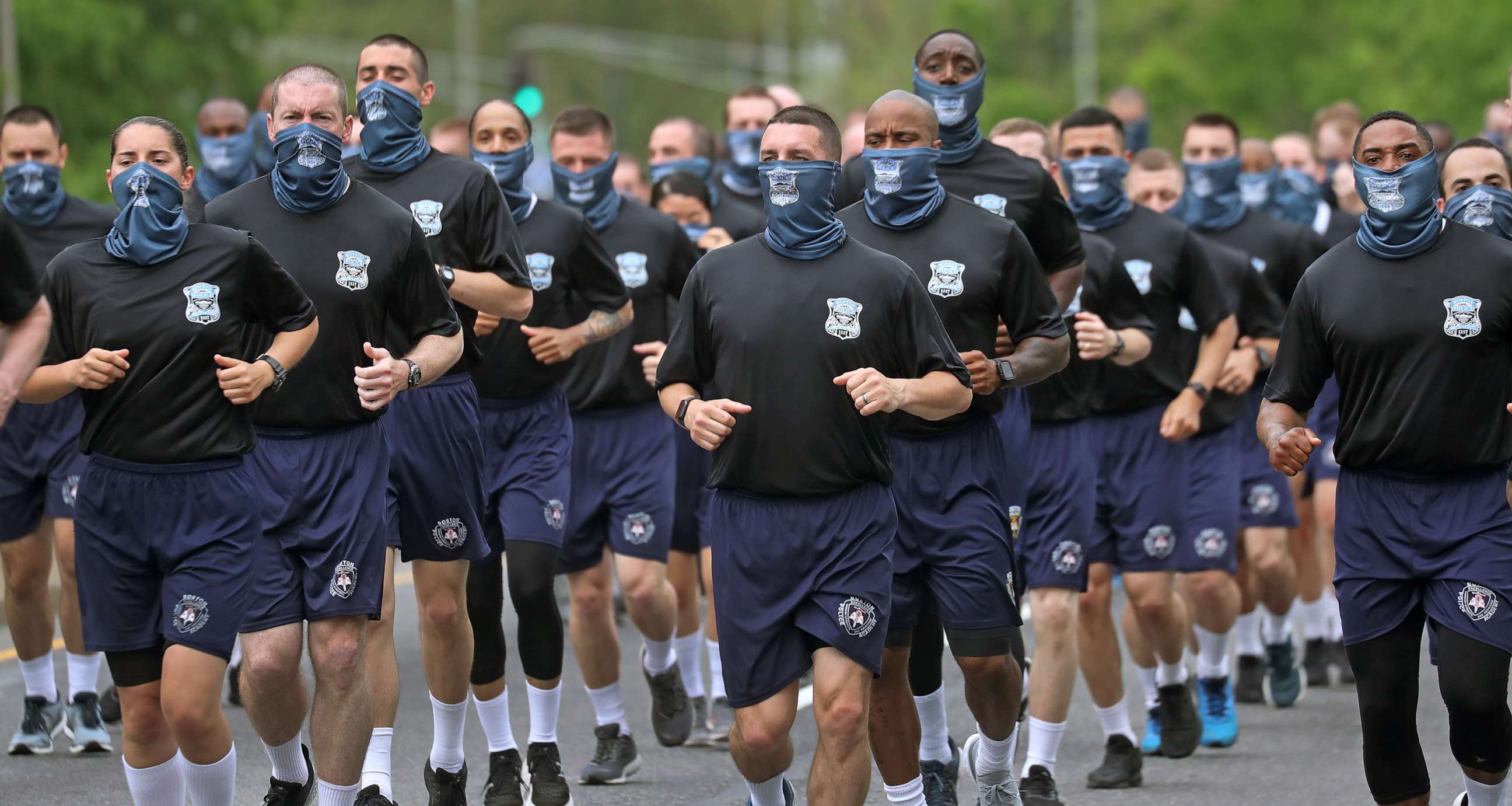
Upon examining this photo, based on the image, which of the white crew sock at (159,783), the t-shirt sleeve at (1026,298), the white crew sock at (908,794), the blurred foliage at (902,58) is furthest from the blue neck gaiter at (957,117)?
the blurred foliage at (902,58)

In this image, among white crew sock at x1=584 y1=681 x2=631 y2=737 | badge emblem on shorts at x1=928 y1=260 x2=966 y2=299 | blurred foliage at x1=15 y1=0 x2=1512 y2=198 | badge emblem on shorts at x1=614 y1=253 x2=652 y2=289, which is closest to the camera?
badge emblem on shorts at x1=928 y1=260 x2=966 y2=299

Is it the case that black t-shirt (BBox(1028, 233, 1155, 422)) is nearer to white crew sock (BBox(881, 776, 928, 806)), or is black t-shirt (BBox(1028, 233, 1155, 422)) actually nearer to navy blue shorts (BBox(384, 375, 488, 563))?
white crew sock (BBox(881, 776, 928, 806))

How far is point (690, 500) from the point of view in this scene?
11.1 meters

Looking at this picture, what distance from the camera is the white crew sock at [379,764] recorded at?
7910 mm

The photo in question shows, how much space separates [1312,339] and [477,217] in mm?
3111

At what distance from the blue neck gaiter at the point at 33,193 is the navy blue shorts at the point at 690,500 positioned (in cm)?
312

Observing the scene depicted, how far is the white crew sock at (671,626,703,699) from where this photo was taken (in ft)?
35.0

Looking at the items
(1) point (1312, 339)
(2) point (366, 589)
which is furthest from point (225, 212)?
(1) point (1312, 339)

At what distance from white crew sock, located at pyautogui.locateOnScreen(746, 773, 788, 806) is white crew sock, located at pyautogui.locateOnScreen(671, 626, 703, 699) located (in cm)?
366

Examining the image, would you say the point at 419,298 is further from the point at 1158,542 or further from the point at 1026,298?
the point at 1158,542

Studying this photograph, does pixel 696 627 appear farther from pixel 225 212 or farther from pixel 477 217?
pixel 225 212

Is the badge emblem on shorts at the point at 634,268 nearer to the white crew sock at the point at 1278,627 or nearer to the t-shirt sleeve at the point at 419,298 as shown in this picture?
the t-shirt sleeve at the point at 419,298

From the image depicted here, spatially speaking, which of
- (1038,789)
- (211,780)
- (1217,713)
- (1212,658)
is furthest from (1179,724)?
(211,780)

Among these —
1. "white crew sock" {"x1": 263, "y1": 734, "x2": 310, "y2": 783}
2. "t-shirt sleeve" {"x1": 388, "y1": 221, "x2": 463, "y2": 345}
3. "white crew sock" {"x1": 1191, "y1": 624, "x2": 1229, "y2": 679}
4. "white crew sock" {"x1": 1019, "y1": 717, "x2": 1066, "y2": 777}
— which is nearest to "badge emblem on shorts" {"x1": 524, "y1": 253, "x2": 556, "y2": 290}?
"t-shirt sleeve" {"x1": 388, "y1": 221, "x2": 463, "y2": 345}
